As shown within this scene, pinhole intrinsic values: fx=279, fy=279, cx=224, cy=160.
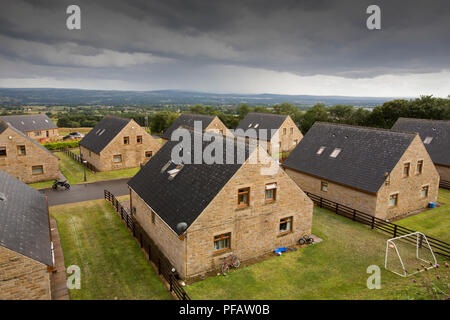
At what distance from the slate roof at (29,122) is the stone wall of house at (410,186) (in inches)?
3072

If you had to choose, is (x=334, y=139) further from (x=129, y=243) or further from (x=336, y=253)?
(x=129, y=243)

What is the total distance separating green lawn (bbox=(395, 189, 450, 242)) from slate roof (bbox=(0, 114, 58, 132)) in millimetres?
80007

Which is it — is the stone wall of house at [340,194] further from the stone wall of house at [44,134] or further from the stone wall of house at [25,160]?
the stone wall of house at [44,134]

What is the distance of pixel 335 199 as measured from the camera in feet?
88.5

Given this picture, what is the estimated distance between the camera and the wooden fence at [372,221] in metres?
19.6

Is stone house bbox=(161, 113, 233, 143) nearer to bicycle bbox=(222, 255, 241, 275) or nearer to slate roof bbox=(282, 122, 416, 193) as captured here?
slate roof bbox=(282, 122, 416, 193)

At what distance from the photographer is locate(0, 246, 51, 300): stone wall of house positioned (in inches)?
448

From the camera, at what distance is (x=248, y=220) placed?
1683 cm

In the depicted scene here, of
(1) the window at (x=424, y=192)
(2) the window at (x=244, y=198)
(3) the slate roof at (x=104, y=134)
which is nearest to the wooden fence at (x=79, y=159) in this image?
(3) the slate roof at (x=104, y=134)

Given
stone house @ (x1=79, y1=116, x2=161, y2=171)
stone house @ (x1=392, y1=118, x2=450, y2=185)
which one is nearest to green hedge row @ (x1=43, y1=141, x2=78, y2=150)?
stone house @ (x1=79, y1=116, x2=161, y2=171)

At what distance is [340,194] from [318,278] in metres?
12.7
